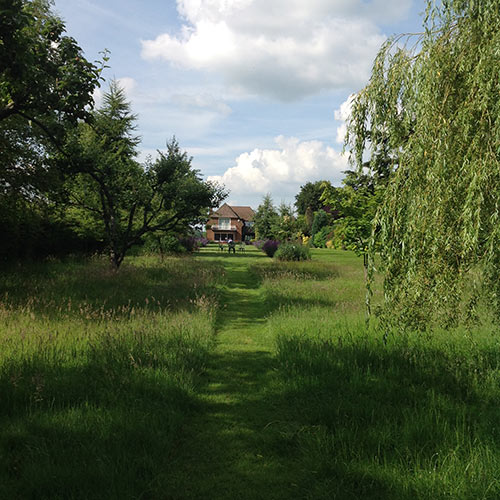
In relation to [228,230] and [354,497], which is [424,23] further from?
[228,230]

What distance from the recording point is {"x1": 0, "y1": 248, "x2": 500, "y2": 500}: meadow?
3416 mm

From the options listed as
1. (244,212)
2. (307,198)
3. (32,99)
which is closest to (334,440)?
(32,99)

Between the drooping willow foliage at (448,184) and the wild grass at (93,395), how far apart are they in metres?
3.28

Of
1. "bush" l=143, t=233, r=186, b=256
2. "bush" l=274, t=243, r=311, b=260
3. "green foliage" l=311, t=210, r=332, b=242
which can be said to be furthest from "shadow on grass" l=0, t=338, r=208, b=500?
"green foliage" l=311, t=210, r=332, b=242

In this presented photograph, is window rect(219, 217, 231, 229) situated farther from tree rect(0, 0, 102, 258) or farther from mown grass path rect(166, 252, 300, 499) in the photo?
mown grass path rect(166, 252, 300, 499)

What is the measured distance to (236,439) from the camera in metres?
4.30

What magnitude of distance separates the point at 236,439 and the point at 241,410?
0.74 meters

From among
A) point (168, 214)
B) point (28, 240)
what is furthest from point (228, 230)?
point (28, 240)

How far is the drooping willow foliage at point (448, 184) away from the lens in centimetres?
430

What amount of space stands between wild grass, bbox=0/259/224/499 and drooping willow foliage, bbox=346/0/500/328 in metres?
3.28

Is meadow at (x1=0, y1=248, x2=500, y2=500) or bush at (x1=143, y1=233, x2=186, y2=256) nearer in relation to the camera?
meadow at (x1=0, y1=248, x2=500, y2=500)

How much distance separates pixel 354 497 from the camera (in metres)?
3.25

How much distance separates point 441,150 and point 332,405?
11.1 ft

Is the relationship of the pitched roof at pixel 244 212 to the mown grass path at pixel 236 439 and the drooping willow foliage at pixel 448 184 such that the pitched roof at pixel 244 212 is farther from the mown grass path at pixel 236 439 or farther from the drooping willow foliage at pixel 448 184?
the drooping willow foliage at pixel 448 184
